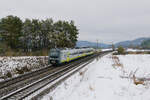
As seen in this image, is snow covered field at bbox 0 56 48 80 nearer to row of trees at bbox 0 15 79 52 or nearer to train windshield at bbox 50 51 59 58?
train windshield at bbox 50 51 59 58

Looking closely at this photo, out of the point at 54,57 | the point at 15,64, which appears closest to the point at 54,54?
the point at 54,57

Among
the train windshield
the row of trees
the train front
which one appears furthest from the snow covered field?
the row of trees

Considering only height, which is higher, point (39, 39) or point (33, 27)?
point (33, 27)

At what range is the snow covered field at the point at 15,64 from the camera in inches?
482

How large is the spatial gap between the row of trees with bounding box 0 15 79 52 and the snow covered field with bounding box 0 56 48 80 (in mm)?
16435

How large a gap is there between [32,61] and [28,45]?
2369 cm

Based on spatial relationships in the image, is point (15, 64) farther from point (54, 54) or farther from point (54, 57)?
point (54, 54)

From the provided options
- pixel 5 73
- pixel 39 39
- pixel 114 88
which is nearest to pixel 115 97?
pixel 114 88

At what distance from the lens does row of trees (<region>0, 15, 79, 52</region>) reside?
29812 mm

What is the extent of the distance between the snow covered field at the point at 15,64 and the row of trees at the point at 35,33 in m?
16.4

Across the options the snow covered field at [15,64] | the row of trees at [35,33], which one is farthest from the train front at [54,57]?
the row of trees at [35,33]

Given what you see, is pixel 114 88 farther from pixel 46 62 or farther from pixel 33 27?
pixel 33 27

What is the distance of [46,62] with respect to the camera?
1864 cm

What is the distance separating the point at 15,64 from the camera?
13.4 m
